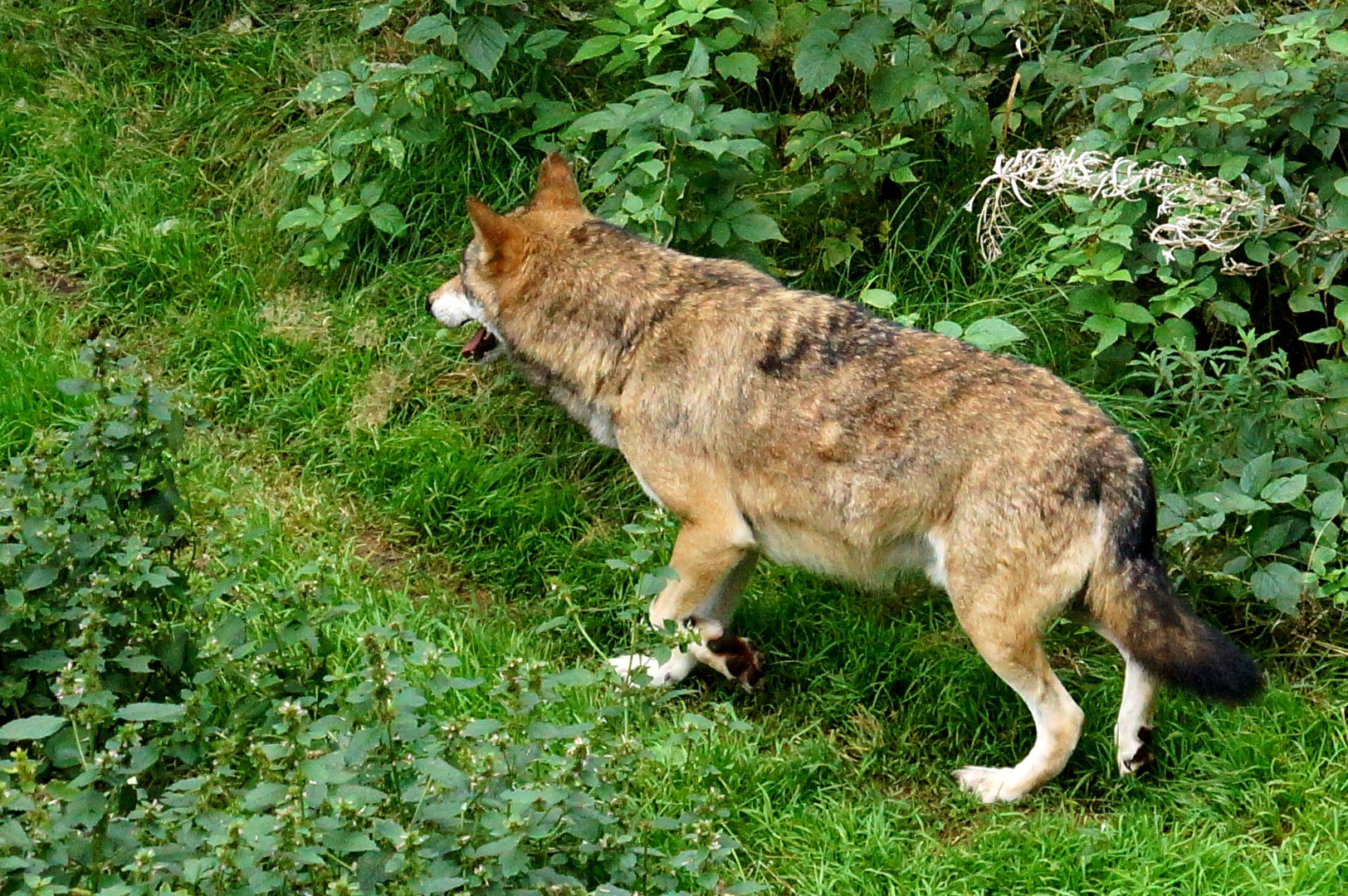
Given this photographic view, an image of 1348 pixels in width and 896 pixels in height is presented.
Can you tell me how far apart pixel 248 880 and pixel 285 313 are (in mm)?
4369

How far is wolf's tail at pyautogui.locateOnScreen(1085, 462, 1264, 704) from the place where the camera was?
4816 mm

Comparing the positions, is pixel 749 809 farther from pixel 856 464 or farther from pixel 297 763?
pixel 297 763

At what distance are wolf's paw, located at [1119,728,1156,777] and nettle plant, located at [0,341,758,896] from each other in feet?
4.70

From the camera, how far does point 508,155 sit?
25.1 ft

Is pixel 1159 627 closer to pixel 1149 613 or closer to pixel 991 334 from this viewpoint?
pixel 1149 613

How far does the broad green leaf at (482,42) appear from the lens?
23.0 feet

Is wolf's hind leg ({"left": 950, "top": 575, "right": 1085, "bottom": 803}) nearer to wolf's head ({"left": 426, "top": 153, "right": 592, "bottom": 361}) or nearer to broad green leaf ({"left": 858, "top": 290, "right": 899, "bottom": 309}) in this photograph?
broad green leaf ({"left": 858, "top": 290, "right": 899, "bottom": 309})

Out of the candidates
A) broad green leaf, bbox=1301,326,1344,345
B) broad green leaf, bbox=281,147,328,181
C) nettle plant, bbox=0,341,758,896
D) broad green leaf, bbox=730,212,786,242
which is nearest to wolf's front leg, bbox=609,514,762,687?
nettle plant, bbox=0,341,758,896

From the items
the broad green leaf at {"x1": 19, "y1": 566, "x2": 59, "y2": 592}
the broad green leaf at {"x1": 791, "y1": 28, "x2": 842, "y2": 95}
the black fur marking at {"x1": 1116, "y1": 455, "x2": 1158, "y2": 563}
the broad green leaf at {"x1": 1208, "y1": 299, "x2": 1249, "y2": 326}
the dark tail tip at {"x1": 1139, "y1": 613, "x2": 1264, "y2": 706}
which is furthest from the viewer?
the broad green leaf at {"x1": 791, "y1": 28, "x2": 842, "y2": 95}

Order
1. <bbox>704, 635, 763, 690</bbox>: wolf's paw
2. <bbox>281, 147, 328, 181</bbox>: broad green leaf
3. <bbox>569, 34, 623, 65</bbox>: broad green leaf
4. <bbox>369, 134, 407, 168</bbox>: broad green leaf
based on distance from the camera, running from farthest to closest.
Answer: <bbox>281, 147, 328, 181</bbox>: broad green leaf → <bbox>369, 134, 407, 168</bbox>: broad green leaf → <bbox>569, 34, 623, 65</bbox>: broad green leaf → <bbox>704, 635, 763, 690</bbox>: wolf's paw

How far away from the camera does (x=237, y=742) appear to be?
4.12 metres

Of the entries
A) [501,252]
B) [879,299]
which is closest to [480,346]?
[501,252]

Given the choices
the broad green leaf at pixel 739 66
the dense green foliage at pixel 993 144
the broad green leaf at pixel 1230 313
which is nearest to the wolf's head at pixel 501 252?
the dense green foliage at pixel 993 144

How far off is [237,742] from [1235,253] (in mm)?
4357
